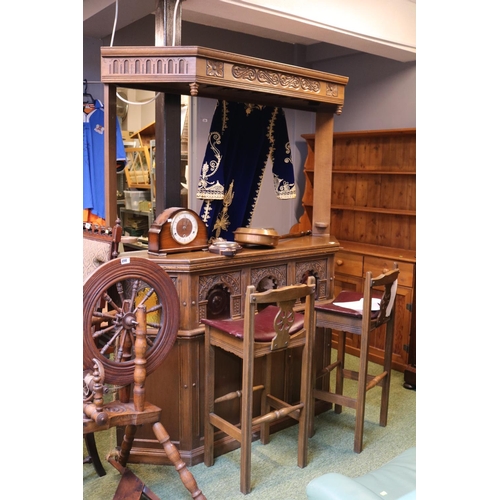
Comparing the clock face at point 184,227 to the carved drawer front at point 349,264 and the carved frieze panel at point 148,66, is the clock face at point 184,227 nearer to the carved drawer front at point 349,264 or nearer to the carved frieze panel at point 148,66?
the carved frieze panel at point 148,66

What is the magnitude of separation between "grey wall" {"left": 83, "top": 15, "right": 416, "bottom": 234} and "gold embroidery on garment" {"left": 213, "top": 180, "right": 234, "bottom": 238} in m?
1.22

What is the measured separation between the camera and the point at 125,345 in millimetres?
2072

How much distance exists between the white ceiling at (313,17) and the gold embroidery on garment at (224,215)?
110 cm

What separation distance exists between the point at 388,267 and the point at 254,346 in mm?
2026

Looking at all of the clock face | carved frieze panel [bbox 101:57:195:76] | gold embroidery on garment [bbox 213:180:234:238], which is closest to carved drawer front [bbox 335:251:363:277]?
gold embroidery on garment [bbox 213:180:234:238]

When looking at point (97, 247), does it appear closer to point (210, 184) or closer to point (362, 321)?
point (210, 184)

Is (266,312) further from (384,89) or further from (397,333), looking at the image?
(384,89)

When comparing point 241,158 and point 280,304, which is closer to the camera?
point 280,304

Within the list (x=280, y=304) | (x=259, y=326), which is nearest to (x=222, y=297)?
(x=259, y=326)

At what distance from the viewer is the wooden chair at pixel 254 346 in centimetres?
247

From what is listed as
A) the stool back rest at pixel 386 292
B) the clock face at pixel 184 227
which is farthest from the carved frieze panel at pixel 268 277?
the stool back rest at pixel 386 292
